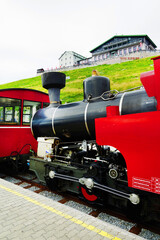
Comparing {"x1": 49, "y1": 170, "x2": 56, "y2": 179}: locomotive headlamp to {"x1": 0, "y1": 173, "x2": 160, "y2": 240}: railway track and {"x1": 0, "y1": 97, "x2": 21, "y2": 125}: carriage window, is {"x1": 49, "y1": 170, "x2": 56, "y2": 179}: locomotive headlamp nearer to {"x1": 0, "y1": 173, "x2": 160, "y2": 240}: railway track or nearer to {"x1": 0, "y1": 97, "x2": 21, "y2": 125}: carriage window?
{"x1": 0, "y1": 173, "x2": 160, "y2": 240}: railway track

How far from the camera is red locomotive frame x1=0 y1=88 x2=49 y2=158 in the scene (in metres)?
5.85

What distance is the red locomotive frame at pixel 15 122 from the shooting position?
5848mm

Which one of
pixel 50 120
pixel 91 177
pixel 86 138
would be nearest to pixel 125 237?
pixel 91 177

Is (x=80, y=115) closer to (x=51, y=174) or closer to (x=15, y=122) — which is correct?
(x=51, y=174)

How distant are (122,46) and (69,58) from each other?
77.2 feet

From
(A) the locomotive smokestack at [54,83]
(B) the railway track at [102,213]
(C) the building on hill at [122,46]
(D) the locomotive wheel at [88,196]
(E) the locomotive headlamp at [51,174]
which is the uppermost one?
(C) the building on hill at [122,46]

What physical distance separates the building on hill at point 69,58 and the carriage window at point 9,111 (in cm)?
6949

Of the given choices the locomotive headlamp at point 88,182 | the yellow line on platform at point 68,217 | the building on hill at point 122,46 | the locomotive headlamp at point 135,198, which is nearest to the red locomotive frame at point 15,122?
the yellow line on platform at point 68,217

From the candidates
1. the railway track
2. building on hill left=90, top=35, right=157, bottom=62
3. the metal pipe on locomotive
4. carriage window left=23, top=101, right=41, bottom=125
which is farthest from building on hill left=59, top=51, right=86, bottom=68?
the railway track

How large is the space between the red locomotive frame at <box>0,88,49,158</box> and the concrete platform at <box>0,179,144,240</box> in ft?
8.27

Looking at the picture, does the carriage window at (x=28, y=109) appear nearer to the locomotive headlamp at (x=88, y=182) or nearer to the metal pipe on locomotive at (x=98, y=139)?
the metal pipe on locomotive at (x=98, y=139)

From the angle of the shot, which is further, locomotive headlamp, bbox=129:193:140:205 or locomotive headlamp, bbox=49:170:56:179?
locomotive headlamp, bbox=49:170:56:179

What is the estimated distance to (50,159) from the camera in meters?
4.59

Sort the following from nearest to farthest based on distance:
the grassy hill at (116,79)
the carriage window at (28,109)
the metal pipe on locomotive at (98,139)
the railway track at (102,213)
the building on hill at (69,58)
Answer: the metal pipe on locomotive at (98,139) → the railway track at (102,213) → the carriage window at (28,109) → the grassy hill at (116,79) → the building on hill at (69,58)
